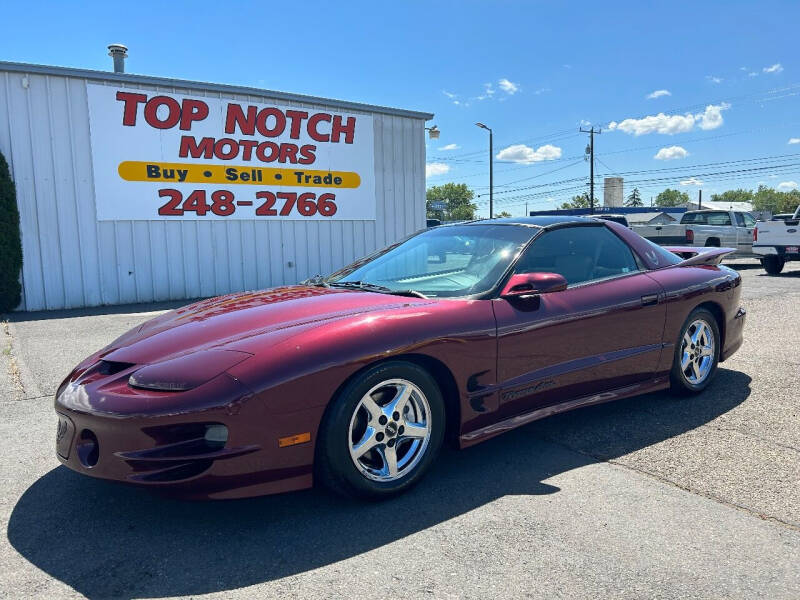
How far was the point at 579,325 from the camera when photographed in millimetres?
3584

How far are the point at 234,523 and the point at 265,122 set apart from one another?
1100 centimetres

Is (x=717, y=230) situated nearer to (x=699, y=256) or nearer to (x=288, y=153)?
(x=288, y=153)

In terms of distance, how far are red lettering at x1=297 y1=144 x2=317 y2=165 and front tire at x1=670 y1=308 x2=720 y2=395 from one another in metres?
10.0

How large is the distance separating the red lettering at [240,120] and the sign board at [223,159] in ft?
0.06

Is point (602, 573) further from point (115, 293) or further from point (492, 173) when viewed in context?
point (492, 173)

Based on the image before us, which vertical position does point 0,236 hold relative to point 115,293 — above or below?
above

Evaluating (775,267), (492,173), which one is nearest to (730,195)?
(492,173)

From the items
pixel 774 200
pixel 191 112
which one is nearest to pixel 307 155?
pixel 191 112

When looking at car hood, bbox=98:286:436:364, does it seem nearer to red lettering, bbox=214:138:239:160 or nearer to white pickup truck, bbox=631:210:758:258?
red lettering, bbox=214:138:239:160

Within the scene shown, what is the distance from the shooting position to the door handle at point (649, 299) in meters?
4.00

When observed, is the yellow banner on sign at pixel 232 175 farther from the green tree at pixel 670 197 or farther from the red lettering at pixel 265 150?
the green tree at pixel 670 197

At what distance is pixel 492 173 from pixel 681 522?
40.0m

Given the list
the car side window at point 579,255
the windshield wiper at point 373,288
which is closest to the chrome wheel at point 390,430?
the windshield wiper at point 373,288

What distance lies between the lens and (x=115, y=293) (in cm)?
1097
